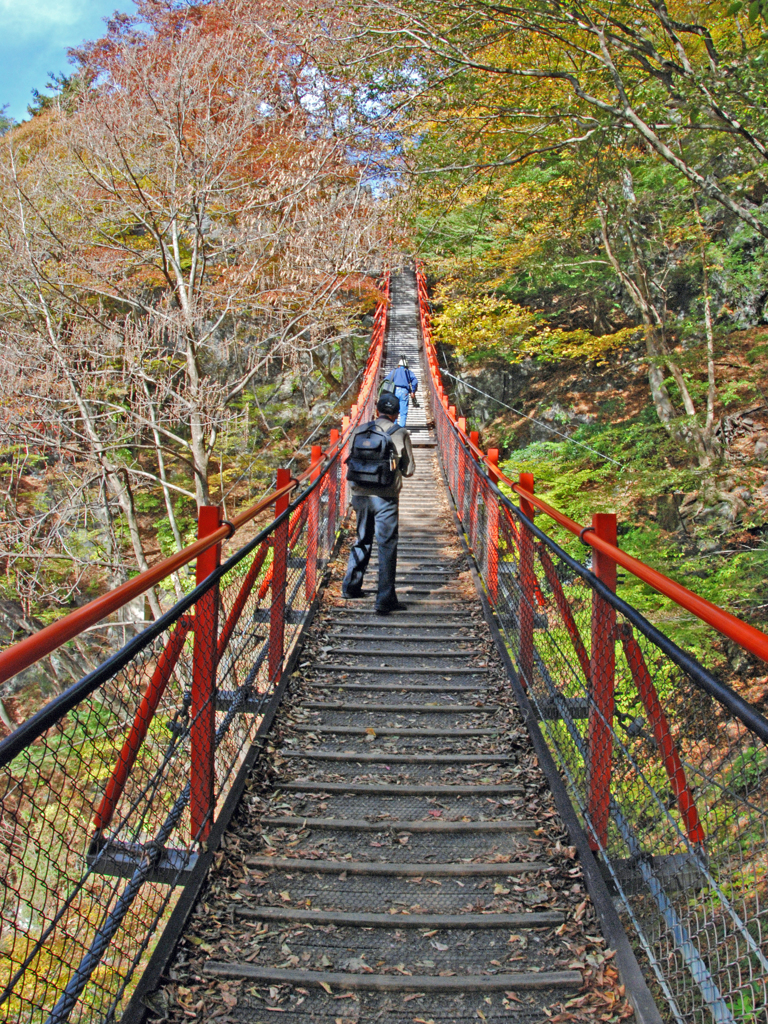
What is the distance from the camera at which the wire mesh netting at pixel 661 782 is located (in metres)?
1.64

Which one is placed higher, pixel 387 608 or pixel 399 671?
pixel 387 608

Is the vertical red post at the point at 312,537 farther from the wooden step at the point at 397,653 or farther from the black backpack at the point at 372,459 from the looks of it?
the wooden step at the point at 397,653

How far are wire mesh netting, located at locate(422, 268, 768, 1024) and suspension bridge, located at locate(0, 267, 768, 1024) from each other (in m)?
0.01

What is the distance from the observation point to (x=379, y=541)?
17.0ft

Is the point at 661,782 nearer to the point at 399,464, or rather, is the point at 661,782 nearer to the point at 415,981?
the point at 415,981

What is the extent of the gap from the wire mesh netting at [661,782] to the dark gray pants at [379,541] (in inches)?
53.4

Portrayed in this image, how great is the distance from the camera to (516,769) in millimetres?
3314

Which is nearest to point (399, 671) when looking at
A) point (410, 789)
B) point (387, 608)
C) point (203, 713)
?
point (387, 608)

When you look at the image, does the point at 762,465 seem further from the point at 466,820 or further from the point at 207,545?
the point at 207,545

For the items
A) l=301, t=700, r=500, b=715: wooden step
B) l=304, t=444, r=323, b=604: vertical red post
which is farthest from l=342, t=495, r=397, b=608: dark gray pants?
l=301, t=700, r=500, b=715: wooden step

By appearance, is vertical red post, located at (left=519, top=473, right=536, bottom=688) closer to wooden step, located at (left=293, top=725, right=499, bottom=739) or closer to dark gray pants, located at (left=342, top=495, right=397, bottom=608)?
wooden step, located at (left=293, top=725, right=499, bottom=739)

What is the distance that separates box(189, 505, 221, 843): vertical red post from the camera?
2.56m

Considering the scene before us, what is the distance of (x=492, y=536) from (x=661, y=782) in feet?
9.48

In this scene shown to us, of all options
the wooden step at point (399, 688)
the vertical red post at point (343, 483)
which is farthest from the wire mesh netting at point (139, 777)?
the vertical red post at point (343, 483)
